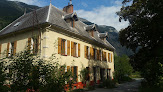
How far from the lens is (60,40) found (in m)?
13.5

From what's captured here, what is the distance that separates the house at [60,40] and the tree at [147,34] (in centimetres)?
503

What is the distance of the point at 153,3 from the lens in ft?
33.1

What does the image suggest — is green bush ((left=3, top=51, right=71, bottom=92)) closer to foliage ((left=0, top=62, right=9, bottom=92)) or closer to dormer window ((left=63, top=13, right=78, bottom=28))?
foliage ((left=0, top=62, right=9, bottom=92))

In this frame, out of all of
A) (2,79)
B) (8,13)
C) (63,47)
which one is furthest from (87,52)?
(8,13)

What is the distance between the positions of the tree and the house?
198 inches

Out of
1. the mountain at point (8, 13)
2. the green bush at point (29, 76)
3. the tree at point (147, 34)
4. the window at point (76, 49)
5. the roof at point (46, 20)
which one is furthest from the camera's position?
the mountain at point (8, 13)

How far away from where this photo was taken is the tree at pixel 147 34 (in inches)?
425

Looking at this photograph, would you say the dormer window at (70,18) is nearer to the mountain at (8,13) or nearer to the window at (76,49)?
the window at (76,49)

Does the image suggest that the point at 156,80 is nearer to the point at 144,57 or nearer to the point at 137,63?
the point at 144,57

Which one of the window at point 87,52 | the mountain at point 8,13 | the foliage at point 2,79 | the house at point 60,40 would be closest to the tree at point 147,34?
the window at point 87,52

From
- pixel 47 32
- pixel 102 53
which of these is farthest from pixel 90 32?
pixel 47 32

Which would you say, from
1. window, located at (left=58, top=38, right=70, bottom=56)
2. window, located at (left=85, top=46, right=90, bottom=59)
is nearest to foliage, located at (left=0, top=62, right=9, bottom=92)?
window, located at (left=58, top=38, right=70, bottom=56)

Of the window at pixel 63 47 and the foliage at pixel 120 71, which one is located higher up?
the window at pixel 63 47

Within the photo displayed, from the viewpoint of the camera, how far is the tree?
10797 mm
